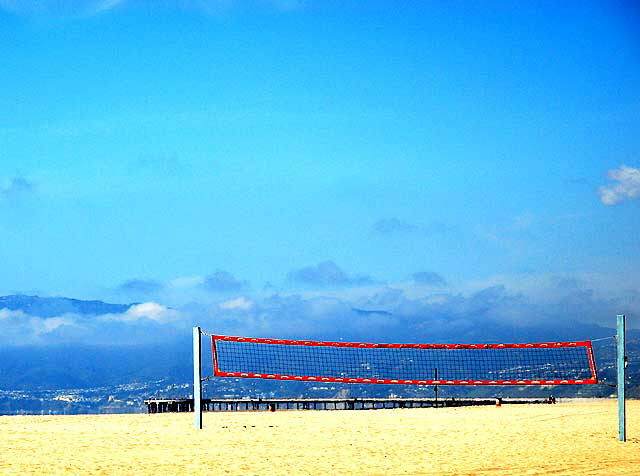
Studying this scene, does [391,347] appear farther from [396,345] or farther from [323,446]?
[323,446]

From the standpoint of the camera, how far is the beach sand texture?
18766mm

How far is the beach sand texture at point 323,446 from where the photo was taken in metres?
18.8

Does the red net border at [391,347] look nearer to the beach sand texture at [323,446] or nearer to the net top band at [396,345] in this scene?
the net top band at [396,345]

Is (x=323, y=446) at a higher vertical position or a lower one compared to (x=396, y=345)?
lower

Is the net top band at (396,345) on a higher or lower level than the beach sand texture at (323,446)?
higher

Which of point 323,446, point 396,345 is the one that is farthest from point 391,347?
point 323,446

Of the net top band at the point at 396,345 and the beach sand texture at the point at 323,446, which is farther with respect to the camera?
the net top band at the point at 396,345

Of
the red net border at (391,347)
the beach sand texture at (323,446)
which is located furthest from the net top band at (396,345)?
the beach sand texture at (323,446)

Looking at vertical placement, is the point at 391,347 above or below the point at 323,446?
above

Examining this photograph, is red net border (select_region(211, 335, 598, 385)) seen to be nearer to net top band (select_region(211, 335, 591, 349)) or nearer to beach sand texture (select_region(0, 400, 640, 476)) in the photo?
net top band (select_region(211, 335, 591, 349))

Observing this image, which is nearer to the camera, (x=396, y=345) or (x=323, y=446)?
(x=323, y=446)

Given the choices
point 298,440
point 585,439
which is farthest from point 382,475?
point 585,439

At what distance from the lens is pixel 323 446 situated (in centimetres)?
2216

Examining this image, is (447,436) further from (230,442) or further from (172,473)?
(172,473)
